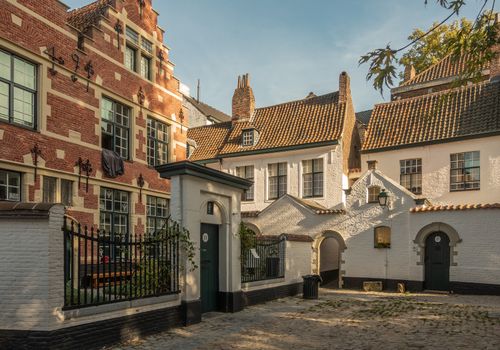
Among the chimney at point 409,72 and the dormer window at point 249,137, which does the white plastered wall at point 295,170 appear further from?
the chimney at point 409,72

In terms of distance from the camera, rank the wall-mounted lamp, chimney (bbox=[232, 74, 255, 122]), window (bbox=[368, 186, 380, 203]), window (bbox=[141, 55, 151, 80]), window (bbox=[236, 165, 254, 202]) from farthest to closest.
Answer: chimney (bbox=[232, 74, 255, 122]) → window (bbox=[236, 165, 254, 202]) → window (bbox=[368, 186, 380, 203]) → the wall-mounted lamp → window (bbox=[141, 55, 151, 80])

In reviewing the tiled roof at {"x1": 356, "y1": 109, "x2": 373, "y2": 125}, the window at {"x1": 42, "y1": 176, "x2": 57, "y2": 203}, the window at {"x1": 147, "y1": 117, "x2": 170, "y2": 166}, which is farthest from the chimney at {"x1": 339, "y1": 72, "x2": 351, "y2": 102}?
the tiled roof at {"x1": 356, "y1": 109, "x2": 373, "y2": 125}

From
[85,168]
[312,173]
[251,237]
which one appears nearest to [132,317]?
[251,237]

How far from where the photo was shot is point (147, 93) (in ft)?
54.3

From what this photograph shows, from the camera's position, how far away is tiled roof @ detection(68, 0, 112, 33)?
1481cm

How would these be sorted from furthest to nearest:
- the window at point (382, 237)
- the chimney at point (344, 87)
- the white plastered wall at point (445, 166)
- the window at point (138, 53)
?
the chimney at point (344, 87)
the white plastered wall at point (445, 166)
the window at point (382, 237)
the window at point (138, 53)

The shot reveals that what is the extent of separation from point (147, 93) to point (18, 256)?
10891 mm

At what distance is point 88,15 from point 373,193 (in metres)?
13.5

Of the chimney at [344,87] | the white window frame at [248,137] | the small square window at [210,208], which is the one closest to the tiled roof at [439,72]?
the chimney at [344,87]

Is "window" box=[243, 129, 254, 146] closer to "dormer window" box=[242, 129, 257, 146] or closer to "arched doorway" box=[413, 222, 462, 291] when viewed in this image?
"dormer window" box=[242, 129, 257, 146]

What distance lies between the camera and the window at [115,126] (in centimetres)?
1462

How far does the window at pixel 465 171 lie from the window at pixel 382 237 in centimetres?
395

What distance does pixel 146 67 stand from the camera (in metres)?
17.0

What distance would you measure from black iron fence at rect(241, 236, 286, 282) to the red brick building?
4.68m
